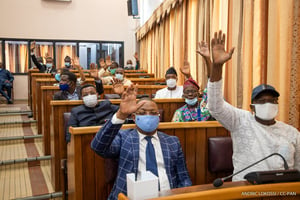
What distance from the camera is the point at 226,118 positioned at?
1.77 metres

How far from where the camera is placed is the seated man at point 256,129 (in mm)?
1692

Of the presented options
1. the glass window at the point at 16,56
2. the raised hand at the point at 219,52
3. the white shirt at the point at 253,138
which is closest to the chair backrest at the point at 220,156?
the white shirt at the point at 253,138

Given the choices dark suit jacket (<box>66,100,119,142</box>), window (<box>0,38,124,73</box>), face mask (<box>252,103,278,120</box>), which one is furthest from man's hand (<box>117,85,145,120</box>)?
window (<box>0,38,124,73</box>)

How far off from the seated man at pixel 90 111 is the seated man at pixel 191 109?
73cm

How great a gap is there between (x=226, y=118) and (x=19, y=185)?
258 cm

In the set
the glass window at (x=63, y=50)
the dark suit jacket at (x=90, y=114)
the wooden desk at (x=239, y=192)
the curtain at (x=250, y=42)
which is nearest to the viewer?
the wooden desk at (x=239, y=192)

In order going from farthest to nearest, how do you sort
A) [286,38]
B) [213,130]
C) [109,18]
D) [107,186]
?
[109,18] → [286,38] → [213,130] → [107,186]

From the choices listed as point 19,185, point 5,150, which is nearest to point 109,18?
point 5,150

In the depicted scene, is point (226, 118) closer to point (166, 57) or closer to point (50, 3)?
point (166, 57)

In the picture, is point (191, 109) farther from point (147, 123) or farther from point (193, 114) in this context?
point (147, 123)

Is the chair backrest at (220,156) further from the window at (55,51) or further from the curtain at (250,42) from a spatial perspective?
the window at (55,51)

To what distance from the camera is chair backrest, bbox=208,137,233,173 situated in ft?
7.11

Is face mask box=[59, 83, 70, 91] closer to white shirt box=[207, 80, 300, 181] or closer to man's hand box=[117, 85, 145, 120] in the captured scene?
man's hand box=[117, 85, 145, 120]

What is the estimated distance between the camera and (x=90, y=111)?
302 centimetres
